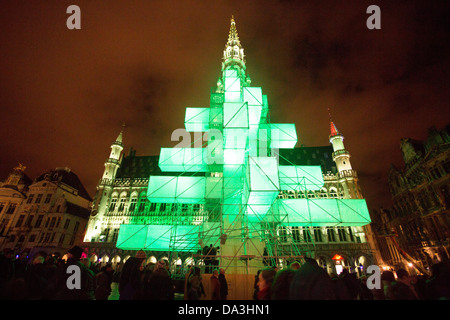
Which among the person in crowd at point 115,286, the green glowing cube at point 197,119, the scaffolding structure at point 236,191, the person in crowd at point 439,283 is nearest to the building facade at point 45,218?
the person in crowd at point 115,286

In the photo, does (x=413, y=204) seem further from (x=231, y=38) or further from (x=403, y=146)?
(x=231, y=38)

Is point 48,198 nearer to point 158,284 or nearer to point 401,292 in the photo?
point 158,284

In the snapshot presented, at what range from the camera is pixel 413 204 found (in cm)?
2864

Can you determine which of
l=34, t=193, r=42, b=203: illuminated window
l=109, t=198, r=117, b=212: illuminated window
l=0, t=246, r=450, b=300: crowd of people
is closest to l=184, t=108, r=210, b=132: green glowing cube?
l=0, t=246, r=450, b=300: crowd of people

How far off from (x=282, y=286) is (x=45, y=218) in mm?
41253

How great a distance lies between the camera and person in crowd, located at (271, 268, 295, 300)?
9.74ft

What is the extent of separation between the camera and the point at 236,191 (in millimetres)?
14367

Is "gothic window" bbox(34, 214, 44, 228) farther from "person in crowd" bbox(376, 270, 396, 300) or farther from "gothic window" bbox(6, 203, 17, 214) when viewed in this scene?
"person in crowd" bbox(376, 270, 396, 300)

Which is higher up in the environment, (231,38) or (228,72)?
(231,38)

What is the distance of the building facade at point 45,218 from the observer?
3006 cm

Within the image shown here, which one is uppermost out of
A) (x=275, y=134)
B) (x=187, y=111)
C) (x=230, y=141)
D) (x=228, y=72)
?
(x=228, y=72)

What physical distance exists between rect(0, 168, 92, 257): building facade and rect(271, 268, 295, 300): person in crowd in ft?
123
